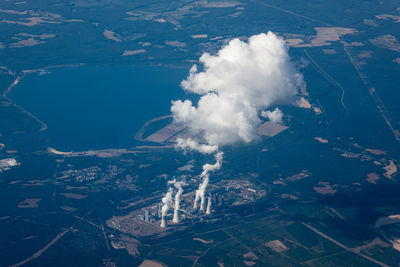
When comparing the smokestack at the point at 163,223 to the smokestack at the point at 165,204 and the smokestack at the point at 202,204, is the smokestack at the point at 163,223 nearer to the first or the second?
the smokestack at the point at 165,204

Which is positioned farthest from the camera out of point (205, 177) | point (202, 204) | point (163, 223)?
point (205, 177)

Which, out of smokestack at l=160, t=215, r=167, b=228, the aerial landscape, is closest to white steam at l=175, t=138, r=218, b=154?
the aerial landscape

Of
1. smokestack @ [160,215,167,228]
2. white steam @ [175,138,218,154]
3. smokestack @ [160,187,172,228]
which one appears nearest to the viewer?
smokestack @ [160,215,167,228]

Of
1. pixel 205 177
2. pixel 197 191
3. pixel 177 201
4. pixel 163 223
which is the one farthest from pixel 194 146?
pixel 163 223

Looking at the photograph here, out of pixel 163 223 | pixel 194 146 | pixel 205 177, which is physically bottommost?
pixel 163 223

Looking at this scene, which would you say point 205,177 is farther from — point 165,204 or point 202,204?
point 165,204

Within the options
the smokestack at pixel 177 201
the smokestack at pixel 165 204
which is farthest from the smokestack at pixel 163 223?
the smokestack at pixel 177 201

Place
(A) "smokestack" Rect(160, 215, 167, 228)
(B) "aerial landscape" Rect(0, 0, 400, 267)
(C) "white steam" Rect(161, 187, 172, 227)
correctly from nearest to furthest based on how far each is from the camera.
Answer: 1. (B) "aerial landscape" Rect(0, 0, 400, 267)
2. (A) "smokestack" Rect(160, 215, 167, 228)
3. (C) "white steam" Rect(161, 187, 172, 227)

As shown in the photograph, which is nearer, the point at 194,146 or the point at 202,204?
the point at 202,204

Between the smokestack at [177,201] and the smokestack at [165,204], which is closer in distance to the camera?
the smokestack at [165,204]

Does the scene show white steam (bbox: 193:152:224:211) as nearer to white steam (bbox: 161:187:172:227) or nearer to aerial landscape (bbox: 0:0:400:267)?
aerial landscape (bbox: 0:0:400:267)

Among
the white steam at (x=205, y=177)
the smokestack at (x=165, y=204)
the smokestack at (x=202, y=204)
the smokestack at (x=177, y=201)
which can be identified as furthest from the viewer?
the white steam at (x=205, y=177)

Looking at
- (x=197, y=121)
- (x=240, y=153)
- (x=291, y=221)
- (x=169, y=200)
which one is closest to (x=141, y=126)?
(x=197, y=121)
